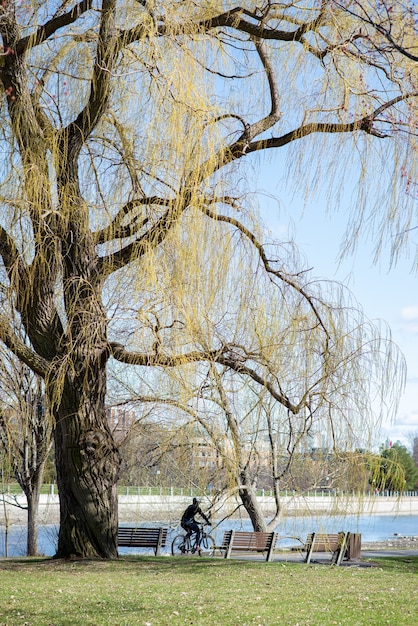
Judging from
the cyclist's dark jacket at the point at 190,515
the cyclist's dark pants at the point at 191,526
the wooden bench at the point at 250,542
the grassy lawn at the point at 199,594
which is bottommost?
the grassy lawn at the point at 199,594

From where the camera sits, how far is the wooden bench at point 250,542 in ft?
41.4

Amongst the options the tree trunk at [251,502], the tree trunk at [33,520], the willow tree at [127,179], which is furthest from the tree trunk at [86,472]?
the tree trunk at [33,520]

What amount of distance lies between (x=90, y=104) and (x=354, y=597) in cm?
603

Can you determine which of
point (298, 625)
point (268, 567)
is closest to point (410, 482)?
point (268, 567)

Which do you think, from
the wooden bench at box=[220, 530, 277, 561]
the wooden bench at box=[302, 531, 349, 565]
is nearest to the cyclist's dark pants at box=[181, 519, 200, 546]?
the wooden bench at box=[220, 530, 277, 561]

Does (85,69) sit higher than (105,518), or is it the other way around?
(85,69)

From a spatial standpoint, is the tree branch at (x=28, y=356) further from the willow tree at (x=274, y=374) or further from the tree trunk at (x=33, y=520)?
the tree trunk at (x=33, y=520)

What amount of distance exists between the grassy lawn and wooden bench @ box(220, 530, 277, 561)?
158 cm

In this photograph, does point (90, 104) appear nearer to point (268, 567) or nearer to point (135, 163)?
point (135, 163)

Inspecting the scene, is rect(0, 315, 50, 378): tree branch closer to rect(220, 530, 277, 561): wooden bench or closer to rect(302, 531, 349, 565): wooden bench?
rect(220, 530, 277, 561): wooden bench

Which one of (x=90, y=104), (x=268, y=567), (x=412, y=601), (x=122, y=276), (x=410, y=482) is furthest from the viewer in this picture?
(x=410, y=482)

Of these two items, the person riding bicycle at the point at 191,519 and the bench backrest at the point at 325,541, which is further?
the person riding bicycle at the point at 191,519

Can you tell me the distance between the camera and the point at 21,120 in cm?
916

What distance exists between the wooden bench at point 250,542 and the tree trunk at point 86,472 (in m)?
2.57
